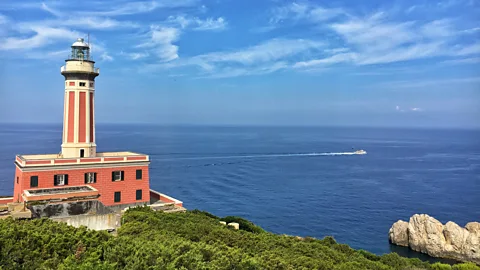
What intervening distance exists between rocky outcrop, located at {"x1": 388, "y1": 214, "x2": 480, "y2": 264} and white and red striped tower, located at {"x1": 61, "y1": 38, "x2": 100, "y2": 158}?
3069cm

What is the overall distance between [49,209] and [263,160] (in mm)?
75425

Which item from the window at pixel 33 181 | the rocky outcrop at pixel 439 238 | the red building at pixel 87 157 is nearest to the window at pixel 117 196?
the red building at pixel 87 157

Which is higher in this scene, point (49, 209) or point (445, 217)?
point (49, 209)

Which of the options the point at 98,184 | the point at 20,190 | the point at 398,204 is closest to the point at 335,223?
the point at 398,204

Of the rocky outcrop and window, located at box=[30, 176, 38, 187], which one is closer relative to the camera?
window, located at box=[30, 176, 38, 187]

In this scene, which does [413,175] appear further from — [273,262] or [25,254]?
[25,254]

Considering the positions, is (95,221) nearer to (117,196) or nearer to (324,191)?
(117,196)

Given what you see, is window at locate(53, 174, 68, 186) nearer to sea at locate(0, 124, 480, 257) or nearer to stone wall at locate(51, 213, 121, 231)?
stone wall at locate(51, 213, 121, 231)

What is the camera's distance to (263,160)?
9219 cm

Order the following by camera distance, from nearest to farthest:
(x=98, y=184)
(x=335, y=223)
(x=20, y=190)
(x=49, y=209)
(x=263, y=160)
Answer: (x=49, y=209)
(x=20, y=190)
(x=98, y=184)
(x=335, y=223)
(x=263, y=160)

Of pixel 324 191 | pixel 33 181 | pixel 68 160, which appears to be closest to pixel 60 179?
pixel 68 160

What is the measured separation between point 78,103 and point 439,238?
110 feet

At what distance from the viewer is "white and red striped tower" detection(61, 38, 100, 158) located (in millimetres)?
25031

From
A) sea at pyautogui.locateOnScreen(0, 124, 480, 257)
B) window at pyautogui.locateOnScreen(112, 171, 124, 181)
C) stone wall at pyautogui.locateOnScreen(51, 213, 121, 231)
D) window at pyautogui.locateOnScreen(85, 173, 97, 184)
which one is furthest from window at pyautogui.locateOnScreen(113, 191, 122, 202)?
sea at pyautogui.locateOnScreen(0, 124, 480, 257)
